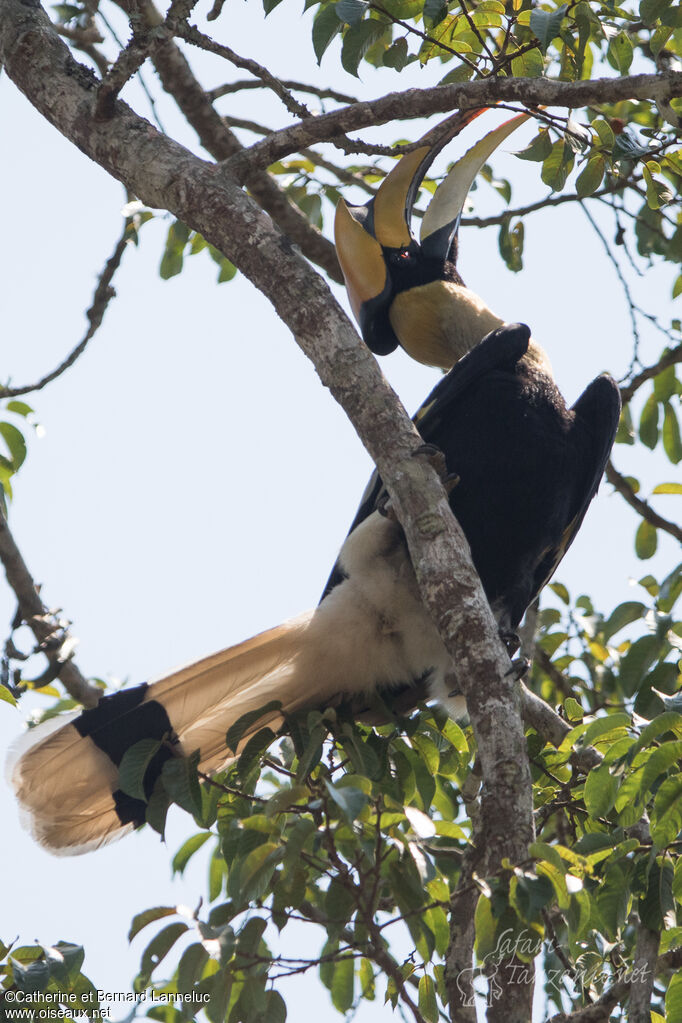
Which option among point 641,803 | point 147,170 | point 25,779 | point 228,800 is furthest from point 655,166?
point 25,779

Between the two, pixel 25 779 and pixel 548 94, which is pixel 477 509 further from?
pixel 25 779

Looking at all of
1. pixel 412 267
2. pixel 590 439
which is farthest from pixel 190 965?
pixel 412 267

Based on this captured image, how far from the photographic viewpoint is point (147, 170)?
2.78 m

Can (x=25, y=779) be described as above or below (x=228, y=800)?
above

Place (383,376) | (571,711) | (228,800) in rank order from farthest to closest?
(571,711) → (228,800) → (383,376)

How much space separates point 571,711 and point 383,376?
1.15 m

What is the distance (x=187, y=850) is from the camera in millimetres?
2717

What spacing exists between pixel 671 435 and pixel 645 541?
1.49ft

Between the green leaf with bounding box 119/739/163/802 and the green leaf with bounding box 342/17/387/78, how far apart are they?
1843mm

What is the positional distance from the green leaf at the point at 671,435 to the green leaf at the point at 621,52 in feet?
4.11

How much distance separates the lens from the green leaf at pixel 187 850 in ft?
8.87

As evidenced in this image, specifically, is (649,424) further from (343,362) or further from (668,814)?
(668,814)

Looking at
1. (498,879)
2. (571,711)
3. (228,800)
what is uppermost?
(228,800)

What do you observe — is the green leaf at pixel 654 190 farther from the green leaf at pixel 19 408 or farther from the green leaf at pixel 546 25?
the green leaf at pixel 19 408
